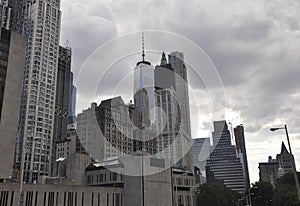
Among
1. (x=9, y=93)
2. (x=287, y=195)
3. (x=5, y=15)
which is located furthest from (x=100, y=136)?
(x=5, y=15)

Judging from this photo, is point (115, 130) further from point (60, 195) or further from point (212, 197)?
point (60, 195)

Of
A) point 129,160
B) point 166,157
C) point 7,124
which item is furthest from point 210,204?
point 7,124

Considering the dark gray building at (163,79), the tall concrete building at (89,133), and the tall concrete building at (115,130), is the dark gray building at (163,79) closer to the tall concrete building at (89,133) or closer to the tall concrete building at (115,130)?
the tall concrete building at (115,130)

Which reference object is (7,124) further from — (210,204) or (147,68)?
(210,204)

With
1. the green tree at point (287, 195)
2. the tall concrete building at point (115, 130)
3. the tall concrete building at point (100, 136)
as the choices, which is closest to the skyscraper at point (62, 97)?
the tall concrete building at point (100, 136)

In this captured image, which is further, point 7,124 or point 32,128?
point 32,128

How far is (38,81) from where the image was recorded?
123 metres

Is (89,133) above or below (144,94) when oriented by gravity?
above

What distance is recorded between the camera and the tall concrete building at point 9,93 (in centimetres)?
6078

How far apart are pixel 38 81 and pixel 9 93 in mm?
60385

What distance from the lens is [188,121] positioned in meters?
27.6

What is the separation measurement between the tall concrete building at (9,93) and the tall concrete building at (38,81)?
150 feet

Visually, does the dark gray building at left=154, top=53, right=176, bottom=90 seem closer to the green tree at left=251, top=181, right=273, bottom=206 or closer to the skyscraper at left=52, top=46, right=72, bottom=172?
the green tree at left=251, top=181, right=273, bottom=206

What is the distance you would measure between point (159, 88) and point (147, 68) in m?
2.47
